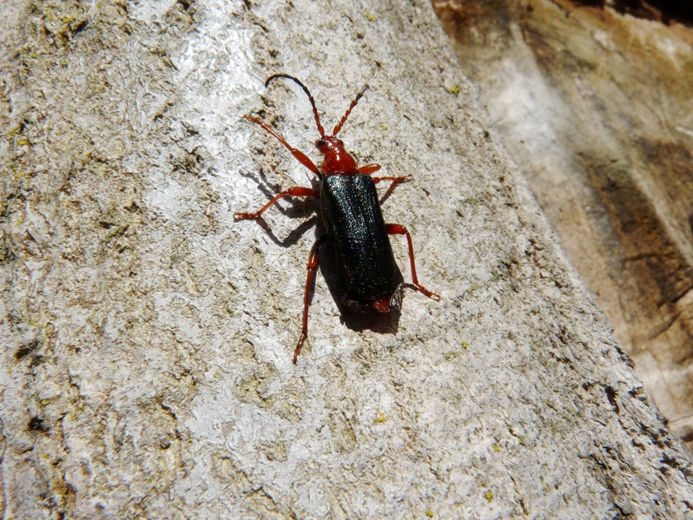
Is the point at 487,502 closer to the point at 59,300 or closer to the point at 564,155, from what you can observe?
the point at 59,300

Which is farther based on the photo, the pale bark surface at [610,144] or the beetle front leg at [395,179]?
the pale bark surface at [610,144]

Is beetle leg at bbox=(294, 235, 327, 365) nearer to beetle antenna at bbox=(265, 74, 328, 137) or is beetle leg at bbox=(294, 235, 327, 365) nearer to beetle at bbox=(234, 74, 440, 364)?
beetle at bbox=(234, 74, 440, 364)

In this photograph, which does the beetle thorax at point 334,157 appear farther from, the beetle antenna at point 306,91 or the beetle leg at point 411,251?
the beetle leg at point 411,251

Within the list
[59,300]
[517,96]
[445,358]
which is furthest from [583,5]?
[59,300]

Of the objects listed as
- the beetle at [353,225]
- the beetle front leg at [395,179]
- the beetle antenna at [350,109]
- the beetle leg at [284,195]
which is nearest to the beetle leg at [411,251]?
the beetle at [353,225]

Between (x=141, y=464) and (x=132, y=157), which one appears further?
(x=132, y=157)

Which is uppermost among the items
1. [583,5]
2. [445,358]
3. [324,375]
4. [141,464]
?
[583,5]

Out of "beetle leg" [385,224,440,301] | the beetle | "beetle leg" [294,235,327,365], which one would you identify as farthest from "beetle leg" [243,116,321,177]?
"beetle leg" [385,224,440,301]
